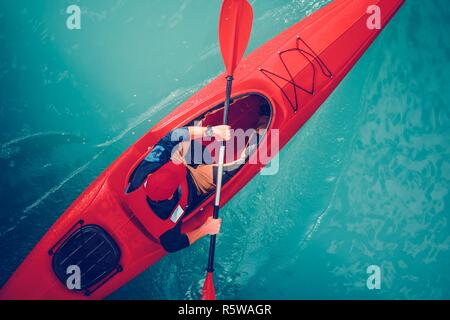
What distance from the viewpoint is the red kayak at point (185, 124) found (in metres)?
2.37

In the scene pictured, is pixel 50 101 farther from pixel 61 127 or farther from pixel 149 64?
pixel 149 64

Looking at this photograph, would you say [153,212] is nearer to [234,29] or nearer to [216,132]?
[216,132]

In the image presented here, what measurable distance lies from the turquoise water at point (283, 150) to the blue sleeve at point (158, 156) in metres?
1.18

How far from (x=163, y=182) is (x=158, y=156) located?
1.39 feet

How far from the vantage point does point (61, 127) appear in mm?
3309

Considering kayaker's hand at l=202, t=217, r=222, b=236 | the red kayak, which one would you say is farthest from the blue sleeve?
kayaker's hand at l=202, t=217, r=222, b=236

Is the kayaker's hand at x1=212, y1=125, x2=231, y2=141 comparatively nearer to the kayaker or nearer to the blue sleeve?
the kayaker

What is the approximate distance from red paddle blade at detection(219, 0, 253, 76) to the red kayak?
192 mm

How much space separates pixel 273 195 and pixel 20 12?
134 inches

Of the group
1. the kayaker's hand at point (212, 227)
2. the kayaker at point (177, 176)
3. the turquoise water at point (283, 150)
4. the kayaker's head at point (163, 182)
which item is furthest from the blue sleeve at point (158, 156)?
the turquoise water at point (283, 150)

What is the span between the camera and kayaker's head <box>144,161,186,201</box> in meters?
1.84

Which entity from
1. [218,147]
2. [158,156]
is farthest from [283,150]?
[158,156]

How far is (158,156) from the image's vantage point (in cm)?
221

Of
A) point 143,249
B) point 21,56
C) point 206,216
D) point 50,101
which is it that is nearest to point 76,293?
point 143,249
